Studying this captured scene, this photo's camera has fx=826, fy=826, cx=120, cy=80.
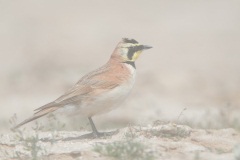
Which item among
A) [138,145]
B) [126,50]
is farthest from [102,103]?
[138,145]

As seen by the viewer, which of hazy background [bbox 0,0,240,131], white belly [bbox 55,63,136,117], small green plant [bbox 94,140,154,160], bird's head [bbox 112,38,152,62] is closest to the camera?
small green plant [bbox 94,140,154,160]

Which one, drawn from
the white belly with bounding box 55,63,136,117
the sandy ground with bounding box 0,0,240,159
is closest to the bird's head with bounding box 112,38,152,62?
the white belly with bounding box 55,63,136,117

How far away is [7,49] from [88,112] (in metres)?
13.2

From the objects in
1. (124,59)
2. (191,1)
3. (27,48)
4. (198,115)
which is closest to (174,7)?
(191,1)

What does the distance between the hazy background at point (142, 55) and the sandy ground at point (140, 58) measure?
2cm

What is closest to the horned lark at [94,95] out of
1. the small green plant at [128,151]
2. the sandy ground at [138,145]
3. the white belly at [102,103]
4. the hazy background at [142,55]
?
the white belly at [102,103]

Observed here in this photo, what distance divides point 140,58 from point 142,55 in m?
0.42

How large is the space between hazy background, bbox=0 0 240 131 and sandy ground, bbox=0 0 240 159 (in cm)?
2

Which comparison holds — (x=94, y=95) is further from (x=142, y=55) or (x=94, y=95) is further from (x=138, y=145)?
(x=142, y=55)

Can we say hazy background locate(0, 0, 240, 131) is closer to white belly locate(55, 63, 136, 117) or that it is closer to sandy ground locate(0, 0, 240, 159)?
sandy ground locate(0, 0, 240, 159)

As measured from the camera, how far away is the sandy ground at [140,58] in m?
14.1

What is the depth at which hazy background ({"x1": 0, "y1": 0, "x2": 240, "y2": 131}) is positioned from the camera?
15094mm

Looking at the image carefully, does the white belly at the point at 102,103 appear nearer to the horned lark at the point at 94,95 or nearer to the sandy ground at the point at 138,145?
the horned lark at the point at 94,95

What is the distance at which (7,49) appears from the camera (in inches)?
890
